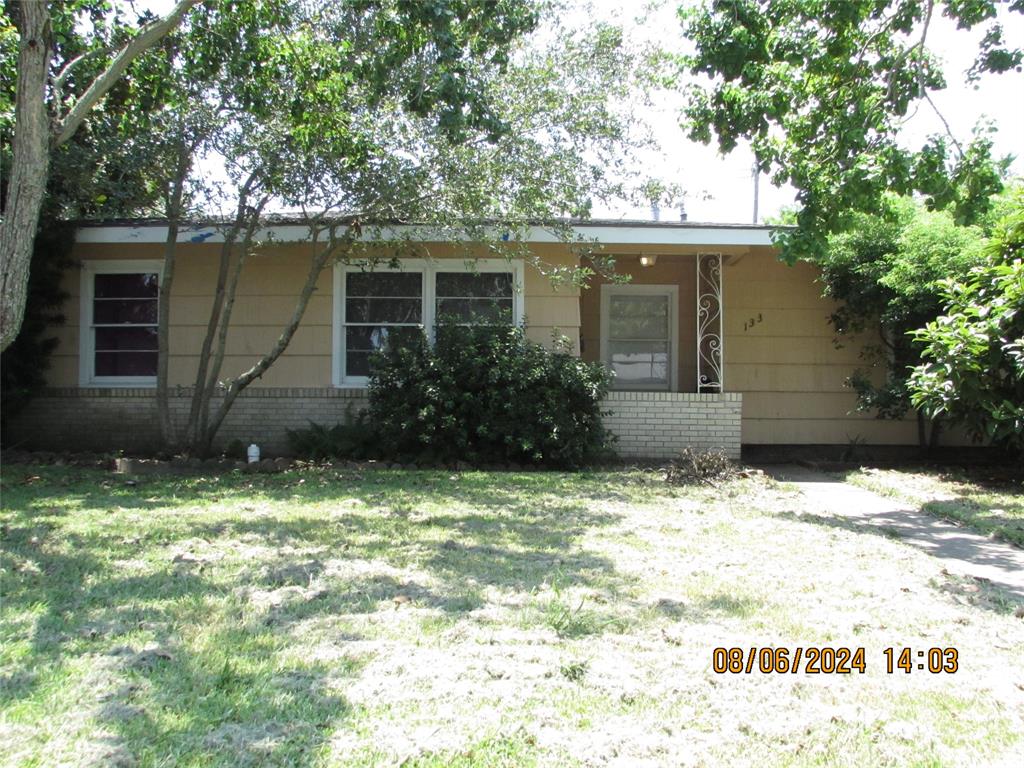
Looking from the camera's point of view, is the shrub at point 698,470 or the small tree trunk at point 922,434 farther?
the small tree trunk at point 922,434

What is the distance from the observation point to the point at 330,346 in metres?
11.0

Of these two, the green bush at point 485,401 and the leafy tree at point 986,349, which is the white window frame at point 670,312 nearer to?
the green bush at point 485,401

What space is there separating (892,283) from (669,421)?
3225 millimetres

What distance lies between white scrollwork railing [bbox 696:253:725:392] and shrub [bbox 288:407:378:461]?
178 inches

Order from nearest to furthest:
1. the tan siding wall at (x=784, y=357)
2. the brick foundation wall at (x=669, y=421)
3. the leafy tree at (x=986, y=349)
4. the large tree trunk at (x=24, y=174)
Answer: the large tree trunk at (x=24, y=174) < the leafy tree at (x=986, y=349) < the brick foundation wall at (x=669, y=421) < the tan siding wall at (x=784, y=357)

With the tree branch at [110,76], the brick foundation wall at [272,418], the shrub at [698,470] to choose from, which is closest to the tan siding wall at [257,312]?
the brick foundation wall at [272,418]

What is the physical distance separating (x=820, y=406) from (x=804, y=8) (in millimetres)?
5757

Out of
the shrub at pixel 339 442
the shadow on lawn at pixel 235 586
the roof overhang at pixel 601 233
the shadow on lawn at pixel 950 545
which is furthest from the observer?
the roof overhang at pixel 601 233

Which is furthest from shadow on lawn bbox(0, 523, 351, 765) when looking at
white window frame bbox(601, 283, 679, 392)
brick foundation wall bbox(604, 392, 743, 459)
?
white window frame bbox(601, 283, 679, 392)

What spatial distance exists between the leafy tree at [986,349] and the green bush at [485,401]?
369 centimetres

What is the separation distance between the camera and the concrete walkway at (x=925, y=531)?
526cm

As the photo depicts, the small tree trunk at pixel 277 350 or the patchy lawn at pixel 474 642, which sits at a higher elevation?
the small tree trunk at pixel 277 350

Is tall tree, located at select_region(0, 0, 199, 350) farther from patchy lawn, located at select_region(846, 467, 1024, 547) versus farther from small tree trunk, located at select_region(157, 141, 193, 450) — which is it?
patchy lawn, located at select_region(846, 467, 1024, 547)

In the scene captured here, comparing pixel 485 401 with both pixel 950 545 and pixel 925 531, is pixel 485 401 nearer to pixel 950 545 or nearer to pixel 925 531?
pixel 925 531
